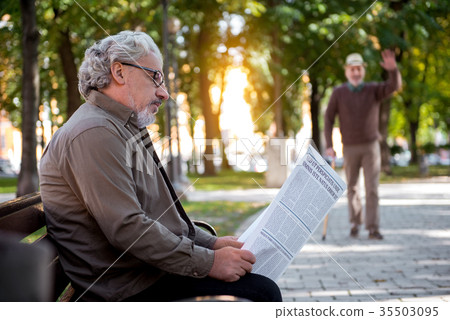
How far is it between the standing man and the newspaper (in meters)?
4.73

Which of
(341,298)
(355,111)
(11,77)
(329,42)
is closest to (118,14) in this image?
(329,42)

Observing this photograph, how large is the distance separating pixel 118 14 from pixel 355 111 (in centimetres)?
1137

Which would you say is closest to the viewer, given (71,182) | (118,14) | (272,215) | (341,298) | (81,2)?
(71,182)

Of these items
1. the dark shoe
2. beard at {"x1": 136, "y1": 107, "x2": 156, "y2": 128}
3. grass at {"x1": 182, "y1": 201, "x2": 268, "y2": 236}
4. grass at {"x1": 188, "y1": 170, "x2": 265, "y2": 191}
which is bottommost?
grass at {"x1": 188, "y1": 170, "x2": 265, "y2": 191}

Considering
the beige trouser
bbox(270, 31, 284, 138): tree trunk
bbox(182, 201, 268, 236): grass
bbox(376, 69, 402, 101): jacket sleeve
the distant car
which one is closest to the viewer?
bbox(376, 69, 402, 101): jacket sleeve

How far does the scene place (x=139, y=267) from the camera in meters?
2.22

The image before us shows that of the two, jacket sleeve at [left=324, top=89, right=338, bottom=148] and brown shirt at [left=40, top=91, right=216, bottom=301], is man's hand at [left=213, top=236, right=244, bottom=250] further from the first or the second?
jacket sleeve at [left=324, top=89, right=338, bottom=148]

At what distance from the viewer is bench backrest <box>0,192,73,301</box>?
6.95 ft

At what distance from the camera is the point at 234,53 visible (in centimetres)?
2534

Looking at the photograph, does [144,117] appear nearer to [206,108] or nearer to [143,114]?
[143,114]

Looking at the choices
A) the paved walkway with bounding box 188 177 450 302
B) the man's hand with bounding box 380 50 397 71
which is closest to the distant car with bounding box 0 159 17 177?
the paved walkway with bounding box 188 177 450 302

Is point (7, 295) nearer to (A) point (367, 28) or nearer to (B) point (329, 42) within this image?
(A) point (367, 28)

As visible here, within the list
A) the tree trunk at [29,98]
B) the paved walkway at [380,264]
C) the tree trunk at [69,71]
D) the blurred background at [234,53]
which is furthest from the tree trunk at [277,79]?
the tree trunk at [29,98]

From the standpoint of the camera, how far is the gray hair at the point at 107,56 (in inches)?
95.4
